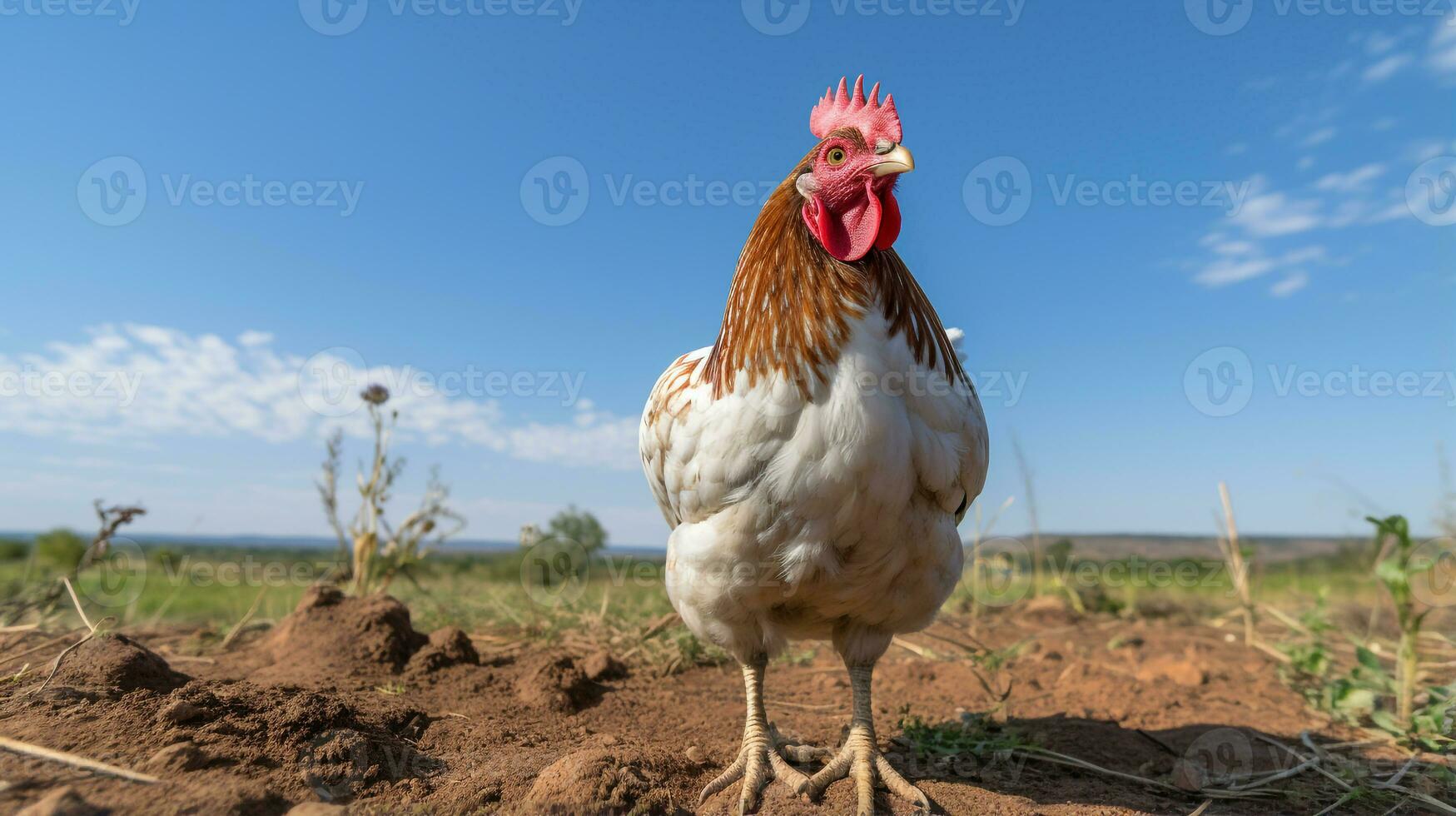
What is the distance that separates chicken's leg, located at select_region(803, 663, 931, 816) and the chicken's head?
70.4 inches

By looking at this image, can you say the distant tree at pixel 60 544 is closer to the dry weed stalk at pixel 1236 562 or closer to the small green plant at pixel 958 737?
the small green plant at pixel 958 737

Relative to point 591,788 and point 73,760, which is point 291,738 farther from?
point 591,788

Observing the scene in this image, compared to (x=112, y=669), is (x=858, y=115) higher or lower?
higher

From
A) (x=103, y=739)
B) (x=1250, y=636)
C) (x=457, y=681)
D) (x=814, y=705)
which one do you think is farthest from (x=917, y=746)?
(x=1250, y=636)

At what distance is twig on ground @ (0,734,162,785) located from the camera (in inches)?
72.6

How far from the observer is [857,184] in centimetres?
269

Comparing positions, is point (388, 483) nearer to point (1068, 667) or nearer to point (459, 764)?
point (459, 764)

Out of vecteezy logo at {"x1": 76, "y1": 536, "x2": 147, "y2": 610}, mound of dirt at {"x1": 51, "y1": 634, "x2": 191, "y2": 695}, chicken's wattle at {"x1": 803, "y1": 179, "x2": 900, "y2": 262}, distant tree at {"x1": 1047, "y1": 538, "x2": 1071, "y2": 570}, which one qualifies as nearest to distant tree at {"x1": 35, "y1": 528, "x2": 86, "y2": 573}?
vecteezy logo at {"x1": 76, "y1": 536, "x2": 147, "y2": 610}

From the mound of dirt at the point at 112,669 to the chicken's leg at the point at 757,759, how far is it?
2.08 meters

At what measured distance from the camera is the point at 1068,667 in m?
4.74

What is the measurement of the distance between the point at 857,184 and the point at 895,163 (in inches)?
6.4

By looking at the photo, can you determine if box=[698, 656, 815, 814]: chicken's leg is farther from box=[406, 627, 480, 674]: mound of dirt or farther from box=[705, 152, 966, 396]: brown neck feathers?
box=[406, 627, 480, 674]: mound of dirt

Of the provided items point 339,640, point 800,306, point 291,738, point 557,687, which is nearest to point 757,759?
point 557,687

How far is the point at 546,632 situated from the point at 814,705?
2099 millimetres
